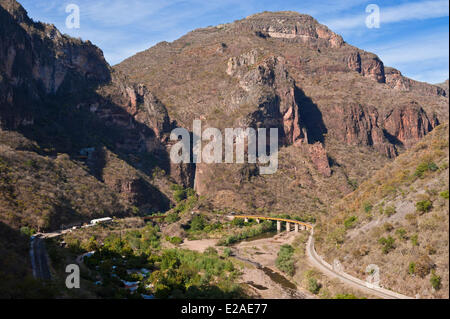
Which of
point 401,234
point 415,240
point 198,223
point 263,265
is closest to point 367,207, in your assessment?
point 401,234

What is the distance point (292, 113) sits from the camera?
5354 inches

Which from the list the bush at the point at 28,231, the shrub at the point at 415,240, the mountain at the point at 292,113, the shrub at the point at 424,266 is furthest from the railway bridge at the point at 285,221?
the bush at the point at 28,231

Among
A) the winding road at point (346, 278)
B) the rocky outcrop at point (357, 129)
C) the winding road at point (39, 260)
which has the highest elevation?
the rocky outcrop at point (357, 129)

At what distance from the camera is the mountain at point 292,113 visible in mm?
118500

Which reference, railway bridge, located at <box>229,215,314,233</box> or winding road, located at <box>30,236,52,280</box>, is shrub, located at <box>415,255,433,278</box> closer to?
winding road, located at <box>30,236,52,280</box>

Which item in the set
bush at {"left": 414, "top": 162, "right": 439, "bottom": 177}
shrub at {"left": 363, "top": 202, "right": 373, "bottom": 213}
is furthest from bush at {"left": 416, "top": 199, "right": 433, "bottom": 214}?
shrub at {"left": 363, "top": 202, "right": 373, "bottom": 213}

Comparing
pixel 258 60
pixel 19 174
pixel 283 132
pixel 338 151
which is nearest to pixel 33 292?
pixel 19 174

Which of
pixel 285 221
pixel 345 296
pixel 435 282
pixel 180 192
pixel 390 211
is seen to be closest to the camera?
pixel 435 282

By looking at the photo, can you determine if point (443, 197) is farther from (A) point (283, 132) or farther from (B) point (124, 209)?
(A) point (283, 132)

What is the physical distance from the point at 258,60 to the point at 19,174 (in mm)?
101883

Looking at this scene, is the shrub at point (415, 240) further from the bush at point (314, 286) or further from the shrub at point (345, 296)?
the bush at point (314, 286)

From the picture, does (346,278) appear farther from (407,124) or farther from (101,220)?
(407,124)

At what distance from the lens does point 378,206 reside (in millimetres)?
57000

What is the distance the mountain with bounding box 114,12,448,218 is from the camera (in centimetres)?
11850
